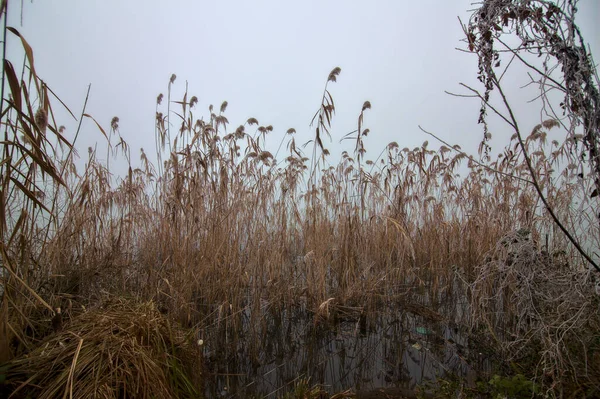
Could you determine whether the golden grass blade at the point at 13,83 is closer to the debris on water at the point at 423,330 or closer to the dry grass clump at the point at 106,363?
the dry grass clump at the point at 106,363

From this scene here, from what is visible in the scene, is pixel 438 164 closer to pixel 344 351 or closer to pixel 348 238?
pixel 348 238

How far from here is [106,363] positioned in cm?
103

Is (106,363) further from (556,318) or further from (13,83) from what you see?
(556,318)

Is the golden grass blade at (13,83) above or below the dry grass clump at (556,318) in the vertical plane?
above

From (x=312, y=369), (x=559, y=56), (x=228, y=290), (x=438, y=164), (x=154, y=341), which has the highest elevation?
(x=438, y=164)

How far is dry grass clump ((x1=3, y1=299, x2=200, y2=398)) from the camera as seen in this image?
Result: 0.99 m

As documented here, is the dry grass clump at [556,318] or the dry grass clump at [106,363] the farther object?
the dry grass clump at [556,318]

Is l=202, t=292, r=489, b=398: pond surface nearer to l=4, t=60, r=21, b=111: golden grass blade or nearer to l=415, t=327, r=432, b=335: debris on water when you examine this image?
l=415, t=327, r=432, b=335: debris on water

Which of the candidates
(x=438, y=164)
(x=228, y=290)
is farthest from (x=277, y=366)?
(x=438, y=164)

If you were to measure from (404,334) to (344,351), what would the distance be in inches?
16.6

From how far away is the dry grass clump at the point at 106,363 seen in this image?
3.26 ft

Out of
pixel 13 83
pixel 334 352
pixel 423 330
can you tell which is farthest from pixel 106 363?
pixel 423 330

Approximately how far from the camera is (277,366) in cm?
174

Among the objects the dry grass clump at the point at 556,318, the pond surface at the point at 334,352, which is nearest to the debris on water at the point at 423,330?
the pond surface at the point at 334,352
